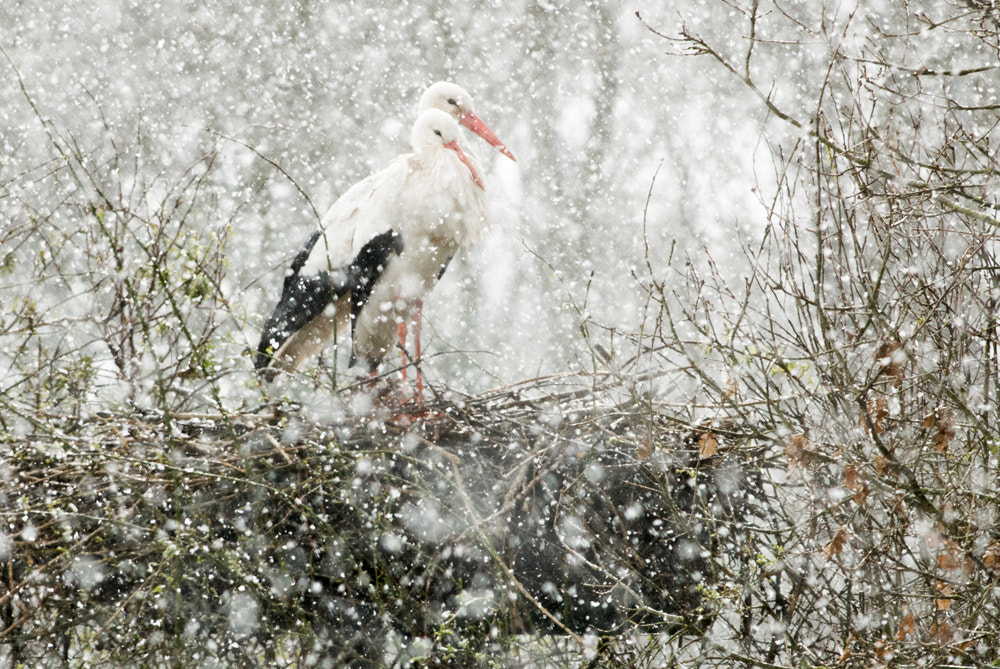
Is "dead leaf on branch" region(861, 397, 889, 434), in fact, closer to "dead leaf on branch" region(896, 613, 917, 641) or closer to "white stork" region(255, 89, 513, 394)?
"dead leaf on branch" region(896, 613, 917, 641)

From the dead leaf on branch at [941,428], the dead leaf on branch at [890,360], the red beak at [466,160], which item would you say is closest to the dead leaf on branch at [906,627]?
the dead leaf on branch at [941,428]

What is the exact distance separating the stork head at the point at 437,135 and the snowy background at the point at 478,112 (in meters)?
2.65

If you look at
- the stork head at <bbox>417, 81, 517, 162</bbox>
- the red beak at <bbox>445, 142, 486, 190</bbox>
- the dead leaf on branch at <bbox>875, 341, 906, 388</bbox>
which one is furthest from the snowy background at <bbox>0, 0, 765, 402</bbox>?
the dead leaf on branch at <bbox>875, 341, 906, 388</bbox>

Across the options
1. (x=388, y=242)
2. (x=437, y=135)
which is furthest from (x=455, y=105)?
(x=388, y=242)

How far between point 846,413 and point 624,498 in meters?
0.71

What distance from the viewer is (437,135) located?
145 inches

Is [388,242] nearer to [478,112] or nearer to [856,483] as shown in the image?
[856,483]

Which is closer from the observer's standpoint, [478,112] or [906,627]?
[906,627]

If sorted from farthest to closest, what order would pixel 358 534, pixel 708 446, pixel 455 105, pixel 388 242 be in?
pixel 455 105, pixel 388 242, pixel 358 534, pixel 708 446

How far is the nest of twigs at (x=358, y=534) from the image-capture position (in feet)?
7.13

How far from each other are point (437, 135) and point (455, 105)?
36 cm

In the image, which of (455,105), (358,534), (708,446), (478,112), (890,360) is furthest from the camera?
(478,112)

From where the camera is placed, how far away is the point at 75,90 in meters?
7.05

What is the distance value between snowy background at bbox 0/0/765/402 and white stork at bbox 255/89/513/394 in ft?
8.19
